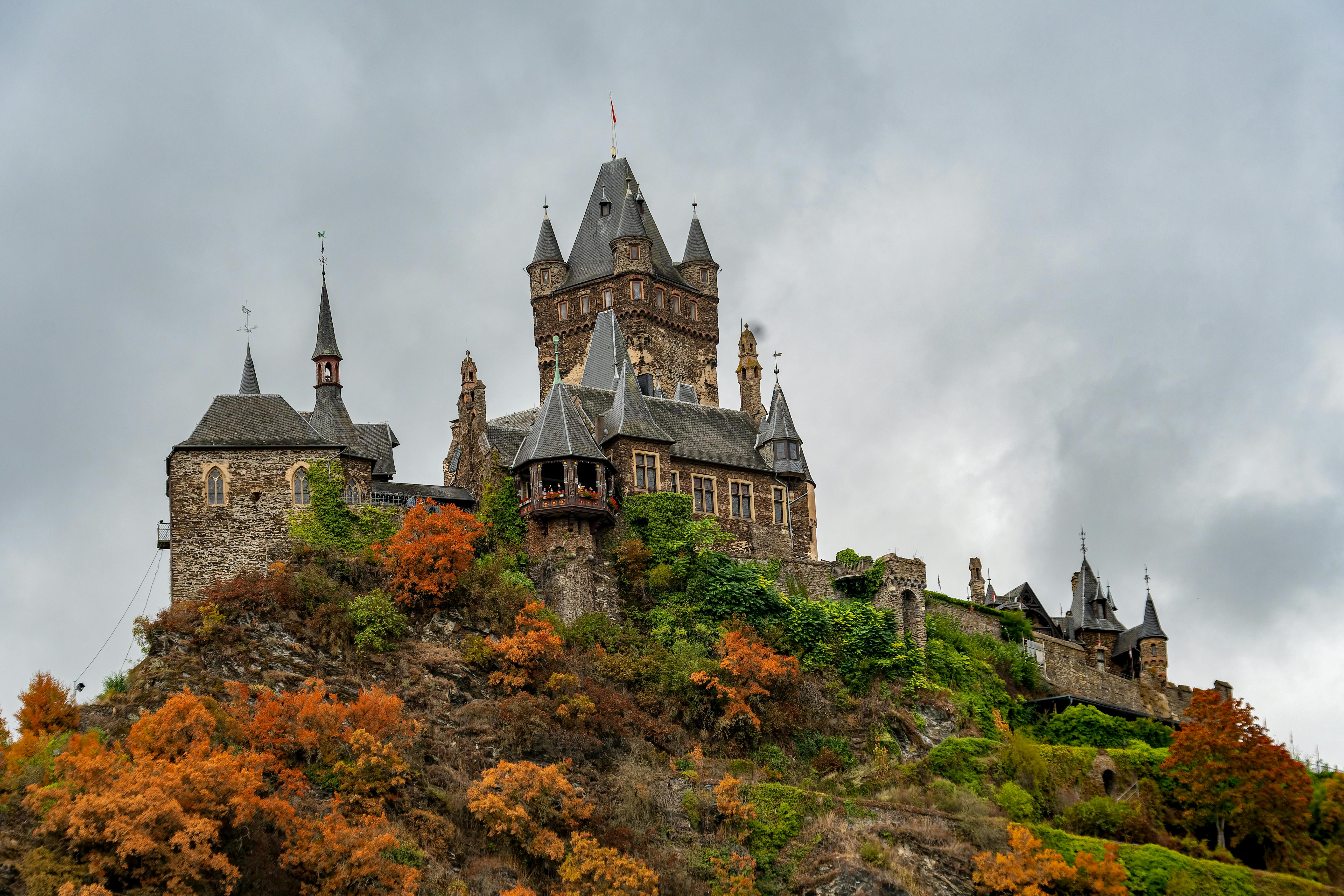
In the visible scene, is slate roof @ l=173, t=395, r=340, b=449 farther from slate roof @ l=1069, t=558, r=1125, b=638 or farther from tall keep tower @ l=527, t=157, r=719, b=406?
slate roof @ l=1069, t=558, r=1125, b=638

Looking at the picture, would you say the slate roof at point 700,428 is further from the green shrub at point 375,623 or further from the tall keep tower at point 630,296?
the green shrub at point 375,623

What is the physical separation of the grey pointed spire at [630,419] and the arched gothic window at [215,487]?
49.0ft

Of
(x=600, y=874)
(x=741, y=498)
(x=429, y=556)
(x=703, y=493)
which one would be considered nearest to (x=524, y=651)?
(x=429, y=556)

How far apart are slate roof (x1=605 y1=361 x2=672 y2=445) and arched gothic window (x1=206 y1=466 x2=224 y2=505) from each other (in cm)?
1492

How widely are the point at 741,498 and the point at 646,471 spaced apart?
5.06 metres

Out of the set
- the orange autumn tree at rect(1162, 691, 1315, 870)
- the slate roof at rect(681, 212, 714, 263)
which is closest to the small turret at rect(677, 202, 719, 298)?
the slate roof at rect(681, 212, 714, 263)

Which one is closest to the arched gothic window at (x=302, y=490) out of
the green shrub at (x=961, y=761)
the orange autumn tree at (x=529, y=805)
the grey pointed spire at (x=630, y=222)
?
the orange autumn tree at (x=529, y=805)

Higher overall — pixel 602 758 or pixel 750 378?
pixel 750 378

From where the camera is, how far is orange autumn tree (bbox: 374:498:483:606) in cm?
5281

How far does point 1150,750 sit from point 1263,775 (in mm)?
4334

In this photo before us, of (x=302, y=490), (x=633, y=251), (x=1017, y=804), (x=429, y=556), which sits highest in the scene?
(x=633, y=251)

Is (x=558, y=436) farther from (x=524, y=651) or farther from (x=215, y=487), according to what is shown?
(x=215, y=487)

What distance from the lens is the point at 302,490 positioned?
55844mm

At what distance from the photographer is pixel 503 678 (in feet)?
166
